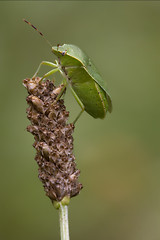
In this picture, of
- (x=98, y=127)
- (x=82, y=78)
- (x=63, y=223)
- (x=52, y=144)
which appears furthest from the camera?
(x=98, y=127)

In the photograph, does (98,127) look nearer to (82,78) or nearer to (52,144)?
(82,78)

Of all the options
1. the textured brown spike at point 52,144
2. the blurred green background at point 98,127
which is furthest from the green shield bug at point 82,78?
the blurred green background at point 98,127

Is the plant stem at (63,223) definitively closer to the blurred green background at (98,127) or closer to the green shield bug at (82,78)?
the green shield bug at (82,78)

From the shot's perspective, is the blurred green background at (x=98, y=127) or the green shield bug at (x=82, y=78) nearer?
the green shield bug at (x=82, y=78)

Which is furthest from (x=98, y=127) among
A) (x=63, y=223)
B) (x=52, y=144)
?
(x=63, y=223)

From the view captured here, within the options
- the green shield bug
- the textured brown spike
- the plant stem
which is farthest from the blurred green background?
the plant stem

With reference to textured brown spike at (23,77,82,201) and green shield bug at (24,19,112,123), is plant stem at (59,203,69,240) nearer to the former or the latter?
textured brown spike at (23,77,82,201)
